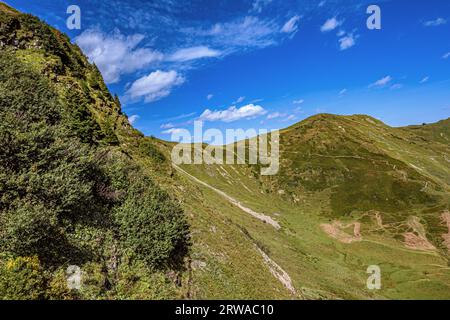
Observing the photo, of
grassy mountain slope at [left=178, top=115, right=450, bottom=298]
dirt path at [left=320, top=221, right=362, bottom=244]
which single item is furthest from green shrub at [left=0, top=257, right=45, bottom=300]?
dirt path at [left=320, top=221, right=362, bottom=244]

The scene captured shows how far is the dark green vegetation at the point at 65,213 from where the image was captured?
14070 mm

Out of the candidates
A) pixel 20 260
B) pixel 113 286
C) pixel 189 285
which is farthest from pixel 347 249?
pixel 20 260

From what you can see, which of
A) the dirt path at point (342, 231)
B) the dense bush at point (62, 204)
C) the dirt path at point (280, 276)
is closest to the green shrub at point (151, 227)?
the dense bush at point (62, 204)

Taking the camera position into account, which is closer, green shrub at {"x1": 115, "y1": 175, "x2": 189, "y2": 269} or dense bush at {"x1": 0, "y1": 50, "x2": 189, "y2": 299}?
dense bush at {"x1": 0, "y1": 50, "x2": 189, "y2": 299}

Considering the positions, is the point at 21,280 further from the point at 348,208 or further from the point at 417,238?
the point at 348,208

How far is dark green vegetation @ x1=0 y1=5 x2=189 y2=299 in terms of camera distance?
46.2ft

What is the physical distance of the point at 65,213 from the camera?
17.5 m

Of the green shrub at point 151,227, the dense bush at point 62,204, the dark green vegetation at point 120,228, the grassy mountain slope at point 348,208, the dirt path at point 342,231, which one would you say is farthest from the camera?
the dirt path at point 342,231

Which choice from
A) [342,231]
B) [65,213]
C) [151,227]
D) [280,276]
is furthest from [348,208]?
[65,213]

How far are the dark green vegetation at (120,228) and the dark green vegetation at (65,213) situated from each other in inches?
2.7

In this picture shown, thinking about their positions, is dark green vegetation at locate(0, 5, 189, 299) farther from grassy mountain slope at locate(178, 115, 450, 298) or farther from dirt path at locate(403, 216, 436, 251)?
dirt path at locate(403, 216, 436, 251)

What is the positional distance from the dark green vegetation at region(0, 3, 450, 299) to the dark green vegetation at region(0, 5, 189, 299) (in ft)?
0.23

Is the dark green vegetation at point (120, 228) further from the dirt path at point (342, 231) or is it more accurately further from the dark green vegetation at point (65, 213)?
the dirt path at point (342, 231)

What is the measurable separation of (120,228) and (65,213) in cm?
369
